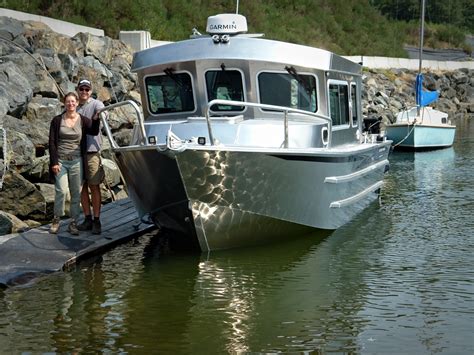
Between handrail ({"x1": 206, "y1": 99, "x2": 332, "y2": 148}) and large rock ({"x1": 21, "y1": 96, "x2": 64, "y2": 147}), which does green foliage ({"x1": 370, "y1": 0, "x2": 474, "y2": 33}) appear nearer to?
large rock ({"x1": 21, "y1": 96, "x2": 64, "y2": 147})

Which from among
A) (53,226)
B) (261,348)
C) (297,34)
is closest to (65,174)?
(53,226)

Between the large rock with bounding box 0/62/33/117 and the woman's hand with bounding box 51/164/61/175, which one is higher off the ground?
the large rock with bounding box 0/62/33/117

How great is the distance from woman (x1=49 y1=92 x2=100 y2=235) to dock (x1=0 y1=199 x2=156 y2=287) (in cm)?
52

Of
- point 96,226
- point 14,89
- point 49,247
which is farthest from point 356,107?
point 14,89

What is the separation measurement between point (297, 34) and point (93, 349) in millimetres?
43426

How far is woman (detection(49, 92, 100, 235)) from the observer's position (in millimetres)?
9750

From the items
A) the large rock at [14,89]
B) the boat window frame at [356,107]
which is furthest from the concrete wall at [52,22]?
the boat window frame at [356,107]

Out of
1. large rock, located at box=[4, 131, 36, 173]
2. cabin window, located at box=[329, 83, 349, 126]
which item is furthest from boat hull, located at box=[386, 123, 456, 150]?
large rock, located at box=[4, 131, 36, 173]

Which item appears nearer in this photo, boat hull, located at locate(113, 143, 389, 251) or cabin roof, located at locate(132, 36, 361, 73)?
boat hull, located at locate(113, 143, 389, 251)

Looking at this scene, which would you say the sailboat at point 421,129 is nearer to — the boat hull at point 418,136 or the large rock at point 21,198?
the boat hull at point 418,136

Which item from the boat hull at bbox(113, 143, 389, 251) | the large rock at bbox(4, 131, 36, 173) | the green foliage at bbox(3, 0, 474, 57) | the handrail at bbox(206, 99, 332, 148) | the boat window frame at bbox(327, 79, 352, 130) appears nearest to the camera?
the handrail at bbox(206, 99, 332, 148)

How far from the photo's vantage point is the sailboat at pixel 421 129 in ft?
87.1

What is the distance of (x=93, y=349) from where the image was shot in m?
7.04

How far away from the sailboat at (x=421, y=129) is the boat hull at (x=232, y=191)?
15.7 m
